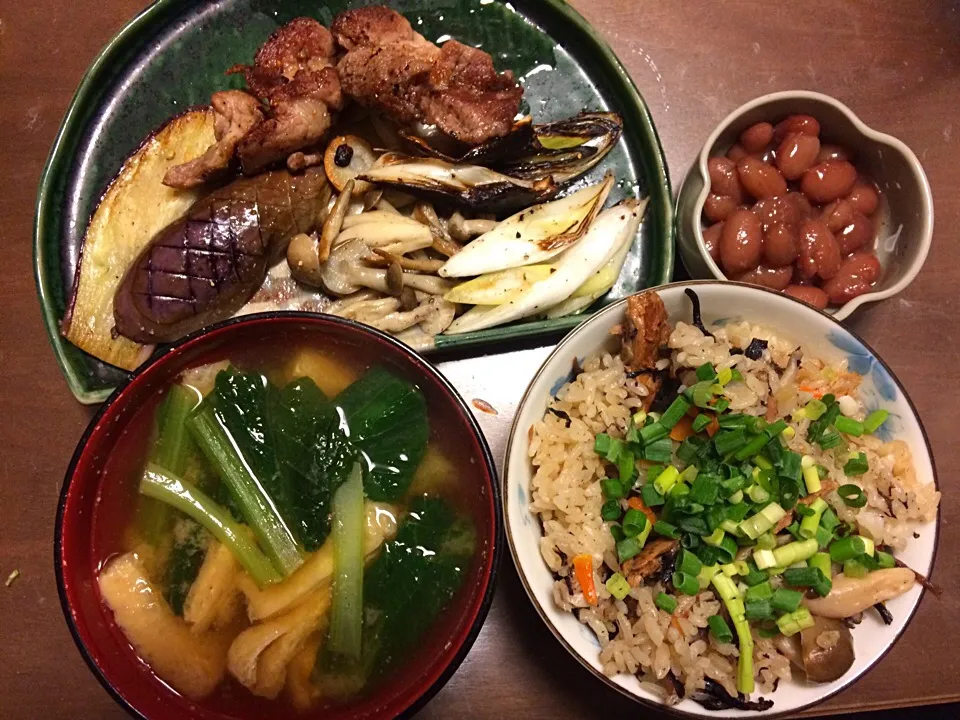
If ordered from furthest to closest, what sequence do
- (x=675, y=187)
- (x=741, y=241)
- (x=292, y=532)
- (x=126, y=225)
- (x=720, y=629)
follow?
(x=675, y=187) → (x=126, y=225) → (x=741, y=241) → (x=292, y=532) → (x=720, y=629)

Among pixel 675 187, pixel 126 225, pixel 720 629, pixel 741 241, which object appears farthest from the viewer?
pixel 675 187

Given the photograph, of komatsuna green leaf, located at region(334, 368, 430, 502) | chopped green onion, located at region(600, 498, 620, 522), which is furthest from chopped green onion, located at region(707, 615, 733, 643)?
komatsuna green leaf, located at region(334, 368, 430, 502)

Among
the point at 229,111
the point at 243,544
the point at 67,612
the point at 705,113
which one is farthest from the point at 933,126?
the point at 67,612

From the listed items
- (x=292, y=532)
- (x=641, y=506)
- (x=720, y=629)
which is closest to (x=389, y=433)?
(x=292, y=532)

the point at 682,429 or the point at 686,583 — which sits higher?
the point at 682,429

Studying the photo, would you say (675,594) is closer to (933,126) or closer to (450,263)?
(450,263)

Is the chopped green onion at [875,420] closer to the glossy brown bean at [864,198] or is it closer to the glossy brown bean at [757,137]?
the glossy brown bean at [864,198]

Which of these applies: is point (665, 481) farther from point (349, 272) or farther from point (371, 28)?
point (371, 28)
